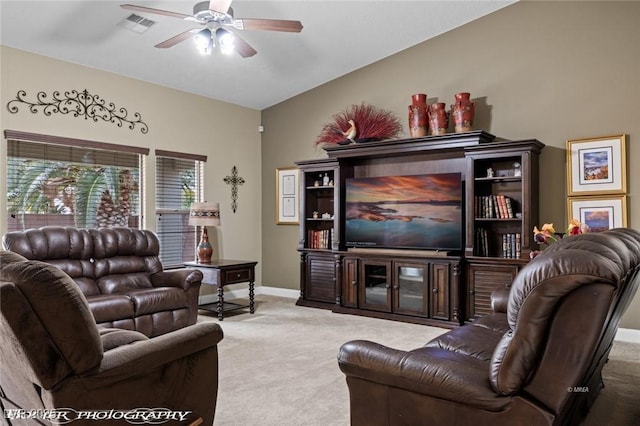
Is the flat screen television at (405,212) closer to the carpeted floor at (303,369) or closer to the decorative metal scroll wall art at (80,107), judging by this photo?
the carpeted floor at (303,369)

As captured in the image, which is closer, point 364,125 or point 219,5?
point 219,5

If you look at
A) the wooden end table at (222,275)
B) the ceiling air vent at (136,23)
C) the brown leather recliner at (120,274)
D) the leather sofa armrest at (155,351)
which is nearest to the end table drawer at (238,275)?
the wooden end table at (222,275)

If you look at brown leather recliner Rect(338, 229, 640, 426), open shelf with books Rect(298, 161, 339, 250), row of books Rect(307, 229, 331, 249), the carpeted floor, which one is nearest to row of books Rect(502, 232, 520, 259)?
the carpeted floor

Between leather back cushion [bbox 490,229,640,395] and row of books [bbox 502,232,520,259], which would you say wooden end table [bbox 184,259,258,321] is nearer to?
row of books [bbox 502,232,520,259]

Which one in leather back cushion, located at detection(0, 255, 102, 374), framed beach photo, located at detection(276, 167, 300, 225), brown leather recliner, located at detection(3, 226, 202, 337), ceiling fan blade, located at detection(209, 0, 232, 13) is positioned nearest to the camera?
leather back cushion, located at detection(0, 255, 102, 374)

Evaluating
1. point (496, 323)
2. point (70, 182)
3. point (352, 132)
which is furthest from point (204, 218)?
point (496, 323)

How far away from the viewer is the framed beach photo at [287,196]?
22.0 ft

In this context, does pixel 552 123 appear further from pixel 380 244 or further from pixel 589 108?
pixel 380 244

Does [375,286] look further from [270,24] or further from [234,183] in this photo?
[270,24]

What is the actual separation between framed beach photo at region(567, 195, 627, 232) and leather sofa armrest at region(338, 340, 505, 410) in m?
3.26

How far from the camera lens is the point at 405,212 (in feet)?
17.7

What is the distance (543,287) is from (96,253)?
422 cm

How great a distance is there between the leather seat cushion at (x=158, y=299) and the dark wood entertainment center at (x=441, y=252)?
6.51 ft

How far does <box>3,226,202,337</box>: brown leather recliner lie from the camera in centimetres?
405
